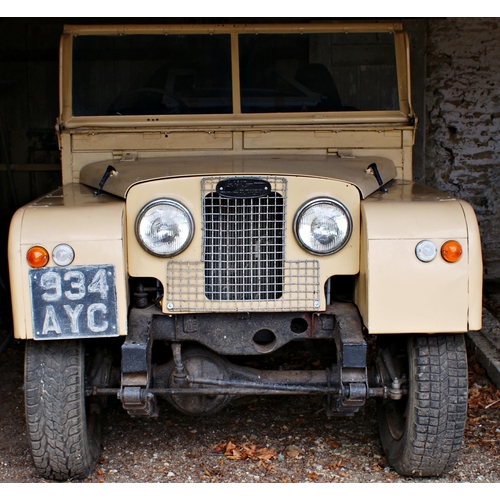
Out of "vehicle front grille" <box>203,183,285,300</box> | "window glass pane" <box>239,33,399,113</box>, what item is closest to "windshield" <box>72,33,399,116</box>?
"window glass pane" <box>239,33,399,113</box>

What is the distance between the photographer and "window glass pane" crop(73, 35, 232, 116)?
4.00 meters

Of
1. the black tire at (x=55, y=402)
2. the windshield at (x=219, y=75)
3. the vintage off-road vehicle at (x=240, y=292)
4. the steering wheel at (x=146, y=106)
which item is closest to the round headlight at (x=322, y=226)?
the vintage off-road vehicle at (x=240, y=292)

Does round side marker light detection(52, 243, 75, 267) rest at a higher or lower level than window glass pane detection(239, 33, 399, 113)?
lower

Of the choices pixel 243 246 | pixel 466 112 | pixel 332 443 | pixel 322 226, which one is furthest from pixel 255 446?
pixel 466 112

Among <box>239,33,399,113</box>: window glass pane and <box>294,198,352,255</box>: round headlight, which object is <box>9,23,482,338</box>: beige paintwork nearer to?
<box>294,198,352,255</box>: round headlight

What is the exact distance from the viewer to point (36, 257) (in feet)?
9.36

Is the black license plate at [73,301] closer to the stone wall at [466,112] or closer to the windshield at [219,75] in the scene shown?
the windshield at [219,75]

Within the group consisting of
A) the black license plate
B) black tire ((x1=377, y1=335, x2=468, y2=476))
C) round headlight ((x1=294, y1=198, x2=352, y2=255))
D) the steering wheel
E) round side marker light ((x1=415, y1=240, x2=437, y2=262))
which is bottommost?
black tire ((x1=377, y1=335, x2=468, y2=476))

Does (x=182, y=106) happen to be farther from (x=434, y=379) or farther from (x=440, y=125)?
(x=440, y=125)

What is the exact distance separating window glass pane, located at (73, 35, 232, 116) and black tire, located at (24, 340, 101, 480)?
150 centimetres

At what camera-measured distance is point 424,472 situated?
326 cm

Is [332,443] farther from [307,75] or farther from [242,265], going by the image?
[307,75]

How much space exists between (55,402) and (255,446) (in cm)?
108

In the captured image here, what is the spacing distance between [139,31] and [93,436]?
210 centimetres
